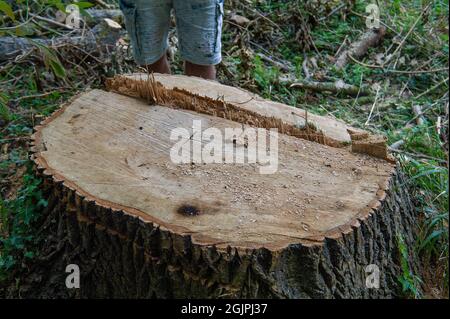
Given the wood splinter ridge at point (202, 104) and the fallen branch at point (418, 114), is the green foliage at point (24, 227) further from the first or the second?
the fallen branch at point (418, 114)

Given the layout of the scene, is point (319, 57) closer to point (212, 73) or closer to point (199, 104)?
point (212, 73)

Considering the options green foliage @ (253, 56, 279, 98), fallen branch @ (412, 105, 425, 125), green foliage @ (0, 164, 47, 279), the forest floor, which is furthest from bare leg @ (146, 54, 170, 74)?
fallen branch @ (412, 105, 425, 125)

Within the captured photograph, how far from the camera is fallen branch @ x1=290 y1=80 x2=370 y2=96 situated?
3922 millimetres

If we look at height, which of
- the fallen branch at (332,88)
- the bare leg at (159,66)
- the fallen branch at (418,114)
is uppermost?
the bare leg at (159,66)

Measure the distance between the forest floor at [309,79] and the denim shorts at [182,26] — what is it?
303 mm

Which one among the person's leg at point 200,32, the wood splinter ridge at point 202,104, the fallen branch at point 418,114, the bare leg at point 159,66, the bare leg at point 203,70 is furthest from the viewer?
the fallen branch at point 418,114

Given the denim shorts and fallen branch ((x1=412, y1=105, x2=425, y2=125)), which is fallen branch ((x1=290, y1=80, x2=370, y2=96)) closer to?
fallen branch ((x1=412, y1=105, x2=425, y2=125))

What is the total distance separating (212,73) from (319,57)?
5.43ft

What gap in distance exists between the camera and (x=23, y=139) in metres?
3.26

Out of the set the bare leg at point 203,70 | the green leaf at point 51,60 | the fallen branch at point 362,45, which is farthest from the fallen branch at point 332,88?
the green leaf at point 51,60

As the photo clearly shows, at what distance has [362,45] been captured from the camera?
446cm

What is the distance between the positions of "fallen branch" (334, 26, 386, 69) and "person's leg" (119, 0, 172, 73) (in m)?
1.71

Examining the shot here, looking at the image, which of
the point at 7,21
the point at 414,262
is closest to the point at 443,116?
the point at 414,262

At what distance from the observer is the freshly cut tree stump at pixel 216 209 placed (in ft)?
5.61
